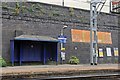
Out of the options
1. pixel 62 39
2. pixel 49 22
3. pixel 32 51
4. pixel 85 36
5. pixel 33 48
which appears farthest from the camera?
pixel 85 36

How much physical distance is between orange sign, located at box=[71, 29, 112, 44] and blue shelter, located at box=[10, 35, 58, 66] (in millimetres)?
3655

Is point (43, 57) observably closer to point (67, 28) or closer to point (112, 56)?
point (67, 28)

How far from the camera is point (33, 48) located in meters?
29.4

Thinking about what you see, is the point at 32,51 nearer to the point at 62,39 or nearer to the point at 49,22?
the point at 49,22

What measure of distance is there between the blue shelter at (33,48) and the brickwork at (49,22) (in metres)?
0.74

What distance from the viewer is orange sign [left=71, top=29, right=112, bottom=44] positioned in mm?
33375

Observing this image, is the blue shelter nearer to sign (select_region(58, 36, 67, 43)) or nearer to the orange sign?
sign (select_region(58, 36, 67, 43))

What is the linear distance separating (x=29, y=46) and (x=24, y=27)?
1911mm

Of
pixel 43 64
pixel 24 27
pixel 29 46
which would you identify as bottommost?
pixel 43 64

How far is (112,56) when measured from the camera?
3800cm

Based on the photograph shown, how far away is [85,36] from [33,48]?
7.77 meters

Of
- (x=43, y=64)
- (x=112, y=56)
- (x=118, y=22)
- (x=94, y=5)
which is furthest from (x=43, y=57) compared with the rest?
(x=118, y=22)

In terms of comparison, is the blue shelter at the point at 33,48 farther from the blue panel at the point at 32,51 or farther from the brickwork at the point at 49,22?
the brickwork at the point at 49,22

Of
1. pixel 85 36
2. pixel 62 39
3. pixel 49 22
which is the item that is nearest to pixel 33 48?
pixel 49 22
